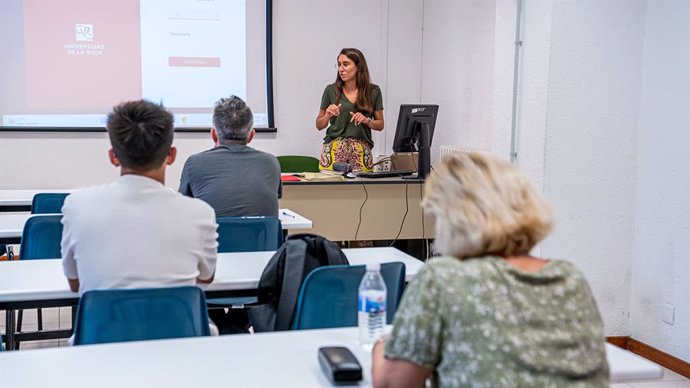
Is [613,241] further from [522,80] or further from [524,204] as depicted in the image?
[524,204]

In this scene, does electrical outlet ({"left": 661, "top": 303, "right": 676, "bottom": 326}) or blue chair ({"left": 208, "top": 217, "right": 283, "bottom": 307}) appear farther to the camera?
electrical outlet ({"left": 661, "top": 303, "right": 676, "bottom": 326})

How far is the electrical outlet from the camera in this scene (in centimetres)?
371

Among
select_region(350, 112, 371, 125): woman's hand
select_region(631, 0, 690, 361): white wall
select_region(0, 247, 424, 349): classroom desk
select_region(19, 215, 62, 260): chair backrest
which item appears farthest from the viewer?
select_region(350, 112, 371, 125): woman's hand

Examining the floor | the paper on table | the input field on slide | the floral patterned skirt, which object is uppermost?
the input field on slide

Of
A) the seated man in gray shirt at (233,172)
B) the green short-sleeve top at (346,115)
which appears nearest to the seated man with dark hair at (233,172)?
the seated man in gray shirt at (233,172)

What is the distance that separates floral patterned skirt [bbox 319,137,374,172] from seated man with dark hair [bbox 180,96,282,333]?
2.30 m

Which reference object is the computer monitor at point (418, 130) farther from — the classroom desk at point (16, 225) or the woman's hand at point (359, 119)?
the classroom desk at point (16, 225)

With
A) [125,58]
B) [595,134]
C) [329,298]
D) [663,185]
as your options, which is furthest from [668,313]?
[125,58]

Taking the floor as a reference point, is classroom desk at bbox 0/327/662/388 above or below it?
above

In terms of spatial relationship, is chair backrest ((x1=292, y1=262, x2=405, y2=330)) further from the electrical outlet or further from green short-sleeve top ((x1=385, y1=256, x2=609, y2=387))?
the electrical outlet

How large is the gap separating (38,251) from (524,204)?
2.44m

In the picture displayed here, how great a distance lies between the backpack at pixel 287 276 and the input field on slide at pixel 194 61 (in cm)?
445

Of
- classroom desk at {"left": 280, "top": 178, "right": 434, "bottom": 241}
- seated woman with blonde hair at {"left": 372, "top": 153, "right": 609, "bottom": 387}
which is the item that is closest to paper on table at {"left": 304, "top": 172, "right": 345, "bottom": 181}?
classroom desk at {"left": 280, "top": 178, "right": 434, "bottom": 241}

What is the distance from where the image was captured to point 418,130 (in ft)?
17.4
